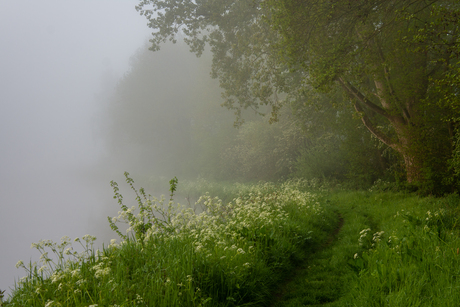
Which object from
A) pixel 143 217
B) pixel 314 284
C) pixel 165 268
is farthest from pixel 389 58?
pixel 165 268

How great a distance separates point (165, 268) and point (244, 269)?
52.2 inches

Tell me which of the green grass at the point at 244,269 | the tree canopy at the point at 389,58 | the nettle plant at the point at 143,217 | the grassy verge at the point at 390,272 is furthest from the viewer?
the tree canopy at the point at 389,58

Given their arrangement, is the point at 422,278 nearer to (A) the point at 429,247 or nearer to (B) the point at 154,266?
(A) the point at 429,247

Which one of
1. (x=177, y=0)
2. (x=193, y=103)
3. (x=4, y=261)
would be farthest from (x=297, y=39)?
(x=193, y=103)

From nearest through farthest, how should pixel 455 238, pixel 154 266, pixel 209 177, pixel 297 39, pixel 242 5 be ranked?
pixel 154 266
pixel 455 238
pixel 297 39
pixel 242 5
pixel 209 177

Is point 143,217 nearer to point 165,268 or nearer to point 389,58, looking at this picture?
point 165,268

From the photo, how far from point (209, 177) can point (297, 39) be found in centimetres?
3362

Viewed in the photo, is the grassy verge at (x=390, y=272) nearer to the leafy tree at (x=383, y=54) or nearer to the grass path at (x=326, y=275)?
the grass path at (x=326, y=275)

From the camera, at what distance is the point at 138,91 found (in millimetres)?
60750

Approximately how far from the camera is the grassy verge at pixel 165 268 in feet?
12.0

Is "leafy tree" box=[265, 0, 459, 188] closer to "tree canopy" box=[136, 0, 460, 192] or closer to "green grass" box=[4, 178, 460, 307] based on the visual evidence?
"tree canopy" box=[136, 0, 460, 192]

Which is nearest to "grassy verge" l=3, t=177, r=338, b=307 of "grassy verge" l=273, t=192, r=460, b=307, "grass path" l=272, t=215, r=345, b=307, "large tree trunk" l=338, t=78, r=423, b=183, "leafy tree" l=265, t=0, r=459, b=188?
"grass path" l=272, t=215, r=345, b=307

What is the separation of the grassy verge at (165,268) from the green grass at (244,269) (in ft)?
0.05

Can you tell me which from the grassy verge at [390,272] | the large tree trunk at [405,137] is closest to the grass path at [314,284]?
the grassy verge at [390,272]
